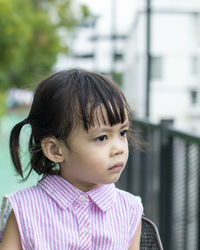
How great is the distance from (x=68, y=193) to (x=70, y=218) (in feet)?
0.27

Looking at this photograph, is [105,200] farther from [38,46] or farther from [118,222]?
[38,46]

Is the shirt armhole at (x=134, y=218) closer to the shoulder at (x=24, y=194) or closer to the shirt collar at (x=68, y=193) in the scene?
the shirt collar at (x=68, y=193)

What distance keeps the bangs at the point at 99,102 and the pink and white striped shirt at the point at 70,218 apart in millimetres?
248

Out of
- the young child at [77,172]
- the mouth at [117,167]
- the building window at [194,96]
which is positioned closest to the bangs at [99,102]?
the young child at [77,172]

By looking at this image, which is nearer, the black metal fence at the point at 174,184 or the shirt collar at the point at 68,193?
the shirt collar at the point at 68,193

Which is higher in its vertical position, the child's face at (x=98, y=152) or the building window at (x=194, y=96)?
the child's face at (x=98, y=152)

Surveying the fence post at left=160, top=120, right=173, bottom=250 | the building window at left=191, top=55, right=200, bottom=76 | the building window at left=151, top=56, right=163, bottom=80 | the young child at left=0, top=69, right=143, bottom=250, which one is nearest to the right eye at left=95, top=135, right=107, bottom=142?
the young child at left=0, top=69, right=143, bottom=250

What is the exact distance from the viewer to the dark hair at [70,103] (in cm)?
155

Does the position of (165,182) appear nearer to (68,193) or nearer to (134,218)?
(134,218)

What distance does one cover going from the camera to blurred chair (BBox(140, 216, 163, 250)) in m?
1.64

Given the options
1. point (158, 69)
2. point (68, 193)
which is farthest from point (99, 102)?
point (158, 69)


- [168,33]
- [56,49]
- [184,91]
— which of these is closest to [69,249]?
[168,33]

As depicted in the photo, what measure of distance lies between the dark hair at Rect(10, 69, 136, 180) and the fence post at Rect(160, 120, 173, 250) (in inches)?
73.5

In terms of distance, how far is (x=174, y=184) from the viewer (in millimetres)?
3367
